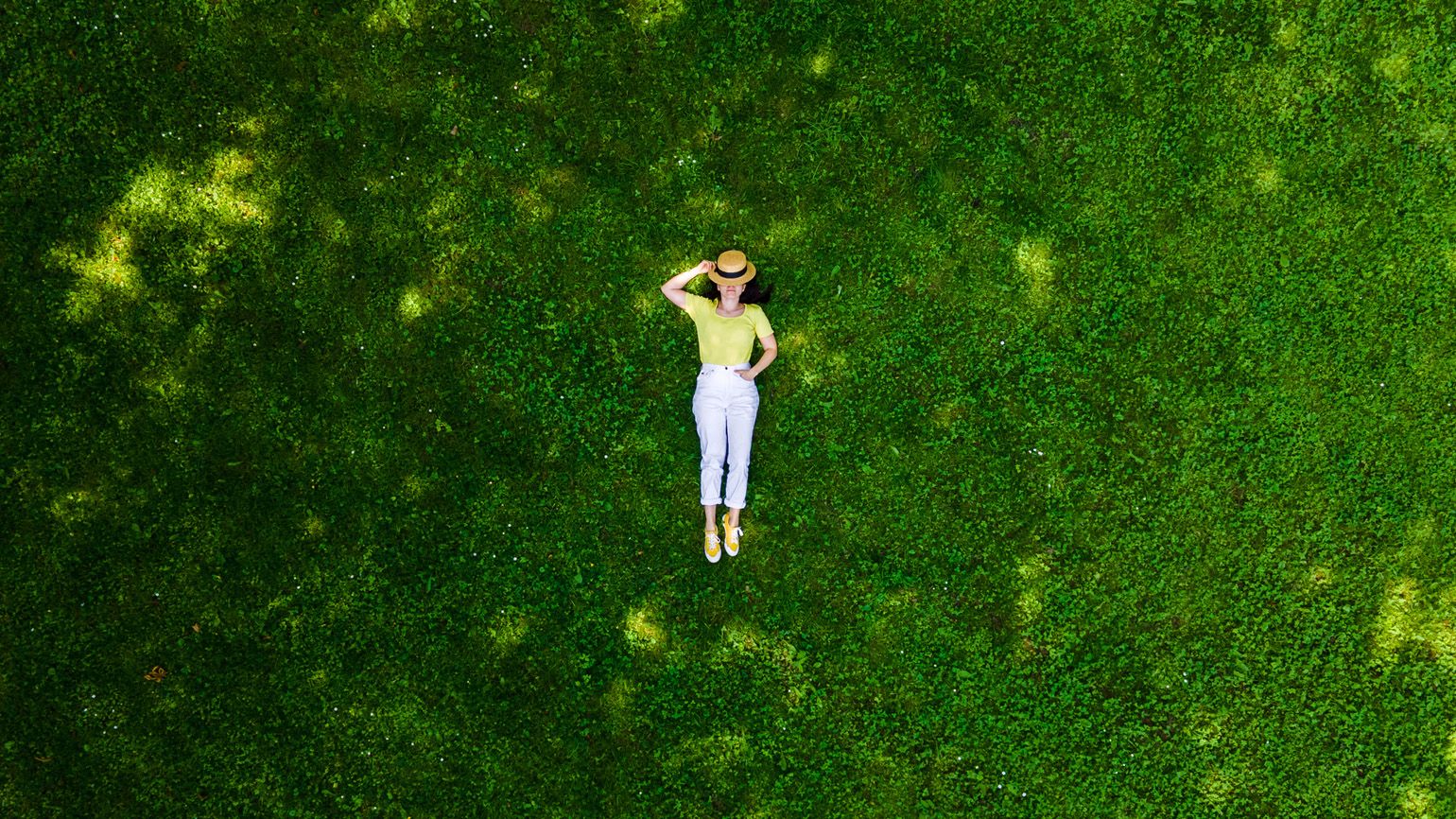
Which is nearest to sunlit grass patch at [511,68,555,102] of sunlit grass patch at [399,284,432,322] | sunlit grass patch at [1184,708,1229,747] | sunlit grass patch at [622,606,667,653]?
sunlit grass patch at [399,284,432,322]

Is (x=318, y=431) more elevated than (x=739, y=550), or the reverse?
(x=318, y=431)

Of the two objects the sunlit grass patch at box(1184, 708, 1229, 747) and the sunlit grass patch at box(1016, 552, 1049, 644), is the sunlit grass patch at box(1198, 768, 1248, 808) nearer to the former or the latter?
the sunlit grass patch at box(1184, 708, 1229, 747)

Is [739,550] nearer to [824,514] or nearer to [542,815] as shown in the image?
[824,514]

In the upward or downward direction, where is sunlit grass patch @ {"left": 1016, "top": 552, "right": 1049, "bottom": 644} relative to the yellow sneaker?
downward

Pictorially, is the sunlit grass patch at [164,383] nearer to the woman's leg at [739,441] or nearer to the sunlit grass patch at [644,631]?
the sunlit grass patch at [644,631]

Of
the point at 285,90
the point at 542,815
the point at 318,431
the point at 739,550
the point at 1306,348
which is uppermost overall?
the point at 285,90

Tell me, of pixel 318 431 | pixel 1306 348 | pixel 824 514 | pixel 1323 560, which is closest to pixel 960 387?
pixel 824 514
